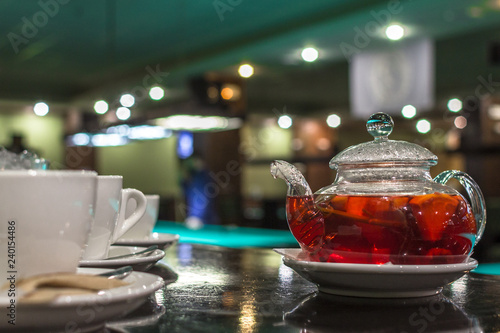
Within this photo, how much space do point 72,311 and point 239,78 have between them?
8.97 m

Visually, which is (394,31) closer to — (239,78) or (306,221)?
(239,78)

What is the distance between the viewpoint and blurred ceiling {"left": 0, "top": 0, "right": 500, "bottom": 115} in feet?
20.3

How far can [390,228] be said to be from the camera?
30.8 inches

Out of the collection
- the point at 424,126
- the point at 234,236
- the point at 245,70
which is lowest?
the point at 234,236

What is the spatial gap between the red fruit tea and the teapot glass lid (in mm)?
62

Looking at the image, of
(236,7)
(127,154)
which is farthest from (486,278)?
(127,154)

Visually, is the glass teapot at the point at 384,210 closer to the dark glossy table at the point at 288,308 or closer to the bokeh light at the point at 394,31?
the dark glossy table at the point at 288,308

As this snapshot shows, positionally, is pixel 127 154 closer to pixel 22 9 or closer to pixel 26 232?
pixel 22 9

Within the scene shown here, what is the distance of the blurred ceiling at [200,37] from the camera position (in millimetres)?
6180

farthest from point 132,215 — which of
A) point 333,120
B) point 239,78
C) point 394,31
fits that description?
point 333,120

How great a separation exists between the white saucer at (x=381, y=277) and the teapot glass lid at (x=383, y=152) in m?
0.17

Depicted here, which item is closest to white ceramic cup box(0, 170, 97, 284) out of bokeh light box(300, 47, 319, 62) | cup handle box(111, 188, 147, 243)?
cup handle box(111, 188, 147, 243)

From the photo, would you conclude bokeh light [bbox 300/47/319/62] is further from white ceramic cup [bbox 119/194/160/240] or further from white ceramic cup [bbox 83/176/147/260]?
white ceramic cup [bbox 83/176/147/260]

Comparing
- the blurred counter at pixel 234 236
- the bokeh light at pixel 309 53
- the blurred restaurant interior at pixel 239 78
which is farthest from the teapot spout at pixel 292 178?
the bokeh light at pixel 309 53
